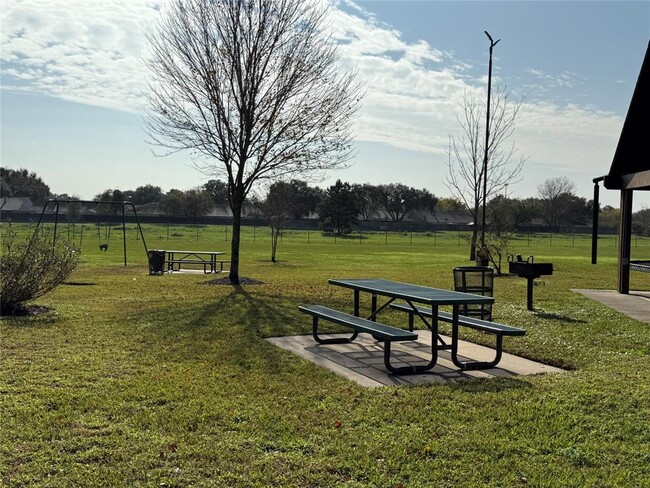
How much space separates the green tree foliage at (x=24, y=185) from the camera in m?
108

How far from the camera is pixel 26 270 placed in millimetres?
9859

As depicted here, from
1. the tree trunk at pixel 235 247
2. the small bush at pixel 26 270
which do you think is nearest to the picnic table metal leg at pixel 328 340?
the small bush at pixel 26 270

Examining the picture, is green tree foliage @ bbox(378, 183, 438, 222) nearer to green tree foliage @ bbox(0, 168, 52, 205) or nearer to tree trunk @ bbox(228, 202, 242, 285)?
green tree foliage @ bbox(0, 168, 52, 205)

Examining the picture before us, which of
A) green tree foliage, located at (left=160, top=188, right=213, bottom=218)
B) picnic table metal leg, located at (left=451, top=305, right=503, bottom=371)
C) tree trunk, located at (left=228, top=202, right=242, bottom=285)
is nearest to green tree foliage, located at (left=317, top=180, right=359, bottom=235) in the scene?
green tree foliage, located at (left=160, top=188, right=213, bottom=218)

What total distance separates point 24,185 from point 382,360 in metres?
116

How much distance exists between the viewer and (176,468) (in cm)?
389

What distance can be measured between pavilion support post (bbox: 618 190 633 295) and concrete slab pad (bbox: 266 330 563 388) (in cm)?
908

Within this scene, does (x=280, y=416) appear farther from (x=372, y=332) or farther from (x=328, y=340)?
(x=328, y=340)

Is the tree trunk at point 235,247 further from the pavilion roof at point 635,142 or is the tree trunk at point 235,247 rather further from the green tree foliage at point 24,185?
the green tree foliage at point 24,185

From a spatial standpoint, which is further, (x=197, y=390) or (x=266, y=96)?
(x=266, y=96)

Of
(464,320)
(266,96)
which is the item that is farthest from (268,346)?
(266,96)

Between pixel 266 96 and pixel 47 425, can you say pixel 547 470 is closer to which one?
pixel 47 425

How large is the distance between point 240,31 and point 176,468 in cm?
1403

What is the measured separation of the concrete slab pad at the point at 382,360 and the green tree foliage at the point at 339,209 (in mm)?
68831
